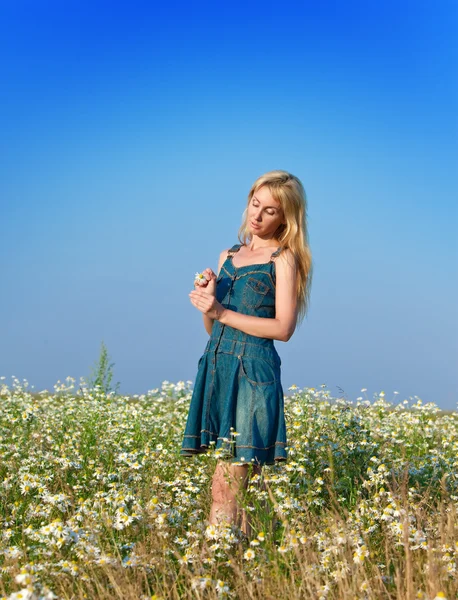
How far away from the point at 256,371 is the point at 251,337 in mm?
219

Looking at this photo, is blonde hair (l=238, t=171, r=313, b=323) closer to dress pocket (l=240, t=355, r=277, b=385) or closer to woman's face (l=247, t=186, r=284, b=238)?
→ woman's face (l=247, t=186, r=284, b=238)

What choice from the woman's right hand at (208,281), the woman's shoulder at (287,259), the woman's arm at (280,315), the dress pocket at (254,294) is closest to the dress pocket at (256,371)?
the woman's arm at (280,315)

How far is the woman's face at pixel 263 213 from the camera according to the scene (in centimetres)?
493

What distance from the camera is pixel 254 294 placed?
4.83 meters

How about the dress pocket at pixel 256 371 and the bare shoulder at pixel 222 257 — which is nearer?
the dress pocket at pixel 256 371

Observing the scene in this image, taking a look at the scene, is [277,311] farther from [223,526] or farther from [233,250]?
[223,526]

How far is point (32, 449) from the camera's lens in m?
6.78

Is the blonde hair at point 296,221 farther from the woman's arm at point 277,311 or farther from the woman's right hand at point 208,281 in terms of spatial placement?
the woman's right hand at point 208,281

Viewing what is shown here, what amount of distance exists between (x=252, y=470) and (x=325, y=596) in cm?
136

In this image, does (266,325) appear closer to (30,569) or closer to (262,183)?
(262,183)

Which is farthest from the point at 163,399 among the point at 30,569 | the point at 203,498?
the point at 30,569

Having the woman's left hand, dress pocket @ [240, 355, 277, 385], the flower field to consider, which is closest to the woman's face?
the woman's left hand

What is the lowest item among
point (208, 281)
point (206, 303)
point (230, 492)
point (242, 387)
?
point (230, 492)

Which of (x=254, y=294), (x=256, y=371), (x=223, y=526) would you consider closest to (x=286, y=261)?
(x=254, y=294)
